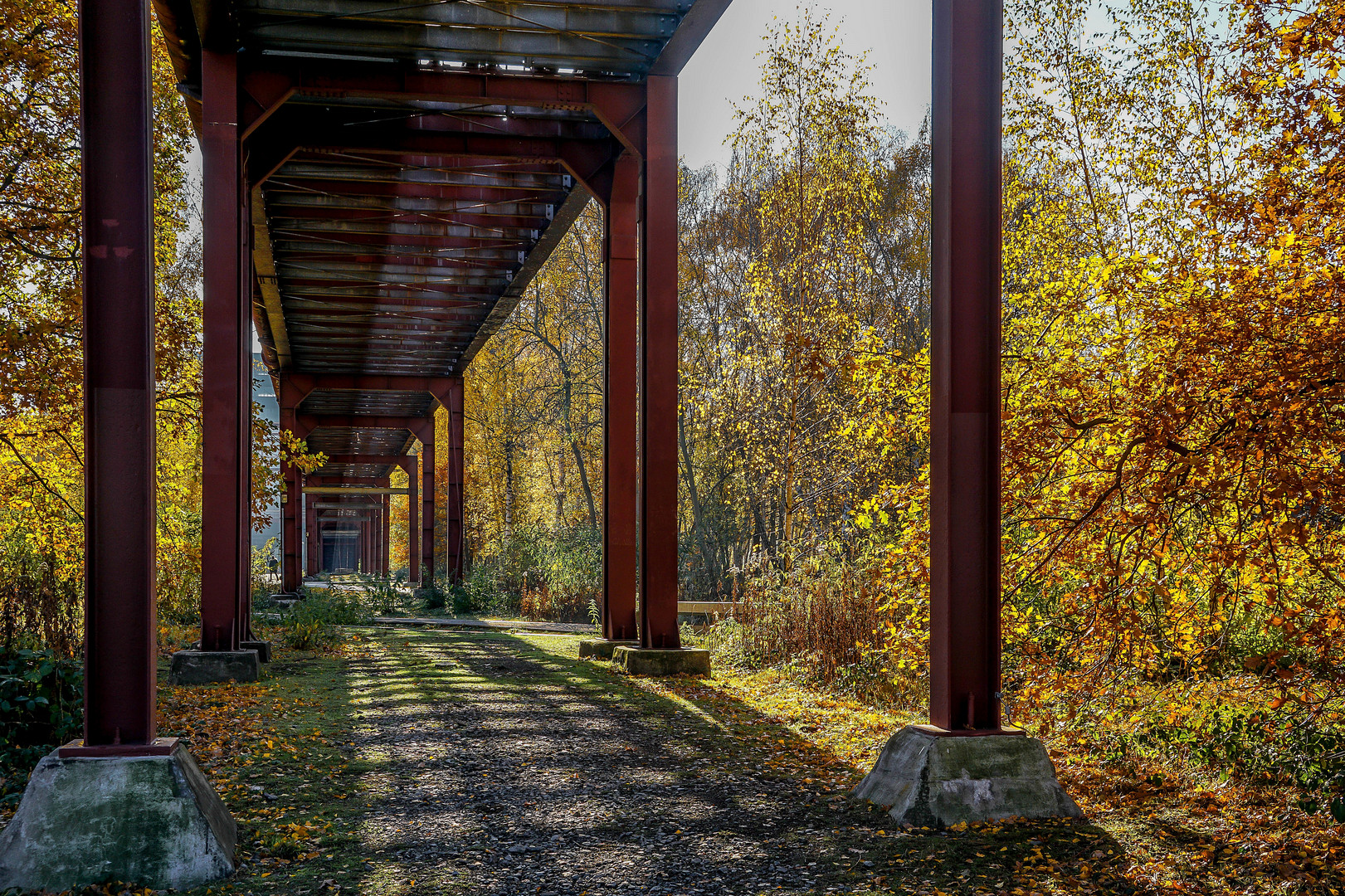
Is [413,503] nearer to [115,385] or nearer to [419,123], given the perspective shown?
[419,123]

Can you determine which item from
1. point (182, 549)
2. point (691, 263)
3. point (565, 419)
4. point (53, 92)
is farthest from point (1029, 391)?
point (565, 419)

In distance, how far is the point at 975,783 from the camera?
4.84 meters

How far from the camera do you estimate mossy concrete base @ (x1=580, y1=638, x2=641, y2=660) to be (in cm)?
1126

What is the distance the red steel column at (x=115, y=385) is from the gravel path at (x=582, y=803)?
4.43 feet

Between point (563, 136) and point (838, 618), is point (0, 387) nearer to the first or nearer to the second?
point (563, 136)

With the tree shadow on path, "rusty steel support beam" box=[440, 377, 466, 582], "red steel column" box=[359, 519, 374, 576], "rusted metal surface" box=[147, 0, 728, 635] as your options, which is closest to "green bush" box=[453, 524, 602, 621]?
"rusty steel support beam" box=[440, 377, 466, 582]

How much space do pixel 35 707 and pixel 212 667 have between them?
3.46 metres

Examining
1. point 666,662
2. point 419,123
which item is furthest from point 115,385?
point 419,123

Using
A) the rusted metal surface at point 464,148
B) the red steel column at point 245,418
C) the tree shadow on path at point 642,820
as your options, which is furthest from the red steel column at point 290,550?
the tree shadow on path at point 642,820

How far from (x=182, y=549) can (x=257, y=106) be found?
5.95 metres

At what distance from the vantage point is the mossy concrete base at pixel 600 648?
11255 millimetres

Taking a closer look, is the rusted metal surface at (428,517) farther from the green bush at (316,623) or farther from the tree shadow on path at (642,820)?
the tree shadow on path at (642,820)

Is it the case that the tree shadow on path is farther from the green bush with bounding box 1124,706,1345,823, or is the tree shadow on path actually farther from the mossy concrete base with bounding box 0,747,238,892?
the green bush with bounding box 1124,706,1345,823

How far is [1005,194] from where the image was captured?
52.4 ft
